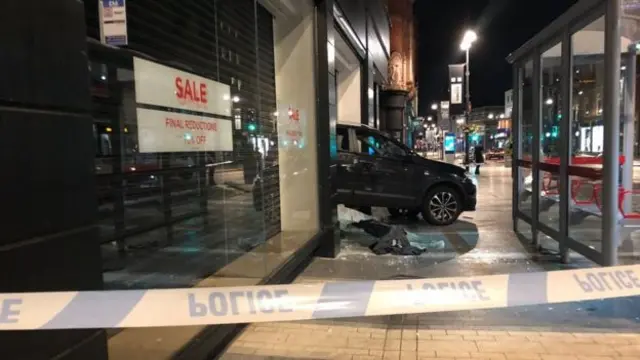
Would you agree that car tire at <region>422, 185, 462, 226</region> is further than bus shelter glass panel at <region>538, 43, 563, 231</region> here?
Yes

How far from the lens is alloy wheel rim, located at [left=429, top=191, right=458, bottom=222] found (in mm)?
10039

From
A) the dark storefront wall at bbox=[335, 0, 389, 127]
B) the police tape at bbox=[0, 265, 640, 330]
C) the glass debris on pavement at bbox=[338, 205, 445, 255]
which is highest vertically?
the dark storefront wall at bbox=[335, 0, 389, 127]

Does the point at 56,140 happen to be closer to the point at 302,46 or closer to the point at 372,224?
the point at 302,46

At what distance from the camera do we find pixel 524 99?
8.88 m

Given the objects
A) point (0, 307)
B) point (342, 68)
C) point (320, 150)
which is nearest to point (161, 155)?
point (0, 307)

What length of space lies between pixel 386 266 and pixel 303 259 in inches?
48.0

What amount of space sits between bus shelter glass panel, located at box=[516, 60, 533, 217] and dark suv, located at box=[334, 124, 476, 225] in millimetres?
1241

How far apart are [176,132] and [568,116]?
505 cm

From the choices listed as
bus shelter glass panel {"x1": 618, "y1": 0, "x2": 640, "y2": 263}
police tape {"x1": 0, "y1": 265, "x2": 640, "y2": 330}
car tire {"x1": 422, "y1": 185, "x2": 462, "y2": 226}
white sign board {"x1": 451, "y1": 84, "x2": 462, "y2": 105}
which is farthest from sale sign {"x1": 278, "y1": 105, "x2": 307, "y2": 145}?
white sign board {"x1": 451, "y1": 84, "x2": 462, "y2": 105}

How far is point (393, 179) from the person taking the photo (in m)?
9.77

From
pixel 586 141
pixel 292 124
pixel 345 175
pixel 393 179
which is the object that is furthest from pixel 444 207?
pixel 292 124

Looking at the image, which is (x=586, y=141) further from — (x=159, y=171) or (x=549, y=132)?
(x=159, y=171)

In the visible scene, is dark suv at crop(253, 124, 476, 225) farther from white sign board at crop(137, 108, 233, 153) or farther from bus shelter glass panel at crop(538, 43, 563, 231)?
white sign board at crop(137, 108, 233, 153)

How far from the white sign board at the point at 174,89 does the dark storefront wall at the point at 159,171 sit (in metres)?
0.07
